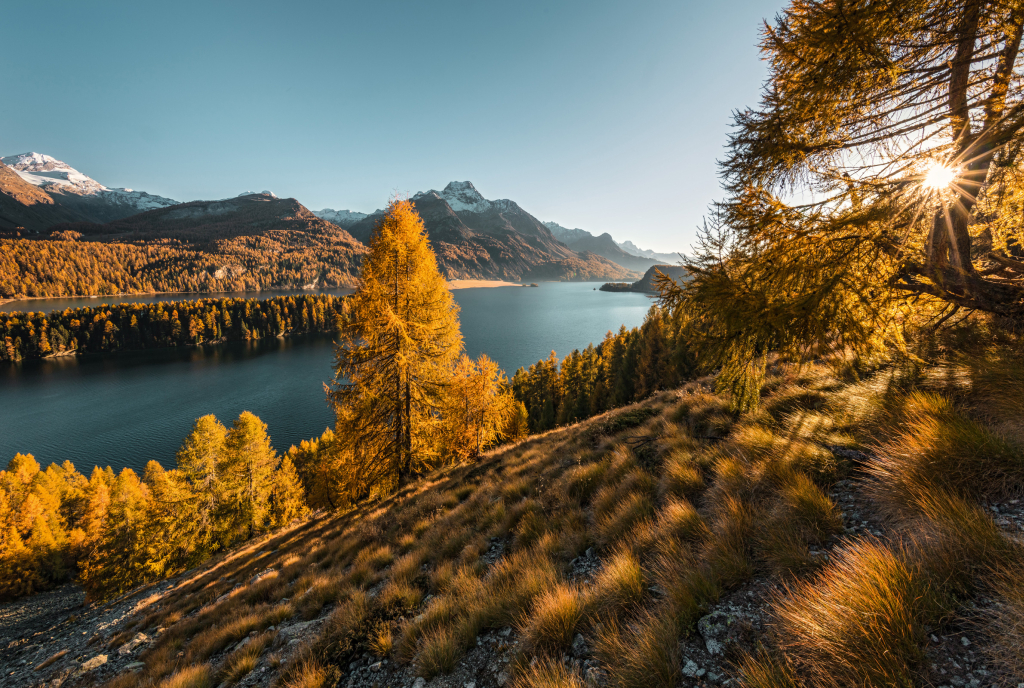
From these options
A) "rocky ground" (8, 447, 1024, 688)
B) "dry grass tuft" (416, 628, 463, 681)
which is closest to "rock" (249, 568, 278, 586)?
"rocky ground" (8, 447, 1024, 688)

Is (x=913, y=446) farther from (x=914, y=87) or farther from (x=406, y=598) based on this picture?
(x=406, y=598)

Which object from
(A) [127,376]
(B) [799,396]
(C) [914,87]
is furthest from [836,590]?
(A) [127,376]

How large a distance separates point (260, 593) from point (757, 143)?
12.5 m

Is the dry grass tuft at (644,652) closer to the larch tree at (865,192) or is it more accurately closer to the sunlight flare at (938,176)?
the larch tree at (865,192)

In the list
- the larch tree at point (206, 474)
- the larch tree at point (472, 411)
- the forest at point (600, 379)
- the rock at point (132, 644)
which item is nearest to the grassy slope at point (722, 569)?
the rock at point (132, 644)

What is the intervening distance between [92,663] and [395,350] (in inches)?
323


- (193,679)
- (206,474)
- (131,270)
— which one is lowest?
(206,474)

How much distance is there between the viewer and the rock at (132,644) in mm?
6770

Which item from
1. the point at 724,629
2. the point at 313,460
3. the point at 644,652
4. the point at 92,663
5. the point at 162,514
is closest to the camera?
the point at 644,652

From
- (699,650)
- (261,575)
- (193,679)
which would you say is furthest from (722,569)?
(261,575)

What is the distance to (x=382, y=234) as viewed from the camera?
10570 mm

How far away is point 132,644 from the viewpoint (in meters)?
7.05

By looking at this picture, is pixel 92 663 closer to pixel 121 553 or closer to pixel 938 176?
pixel 938 176

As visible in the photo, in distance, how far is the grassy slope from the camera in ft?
6.49
